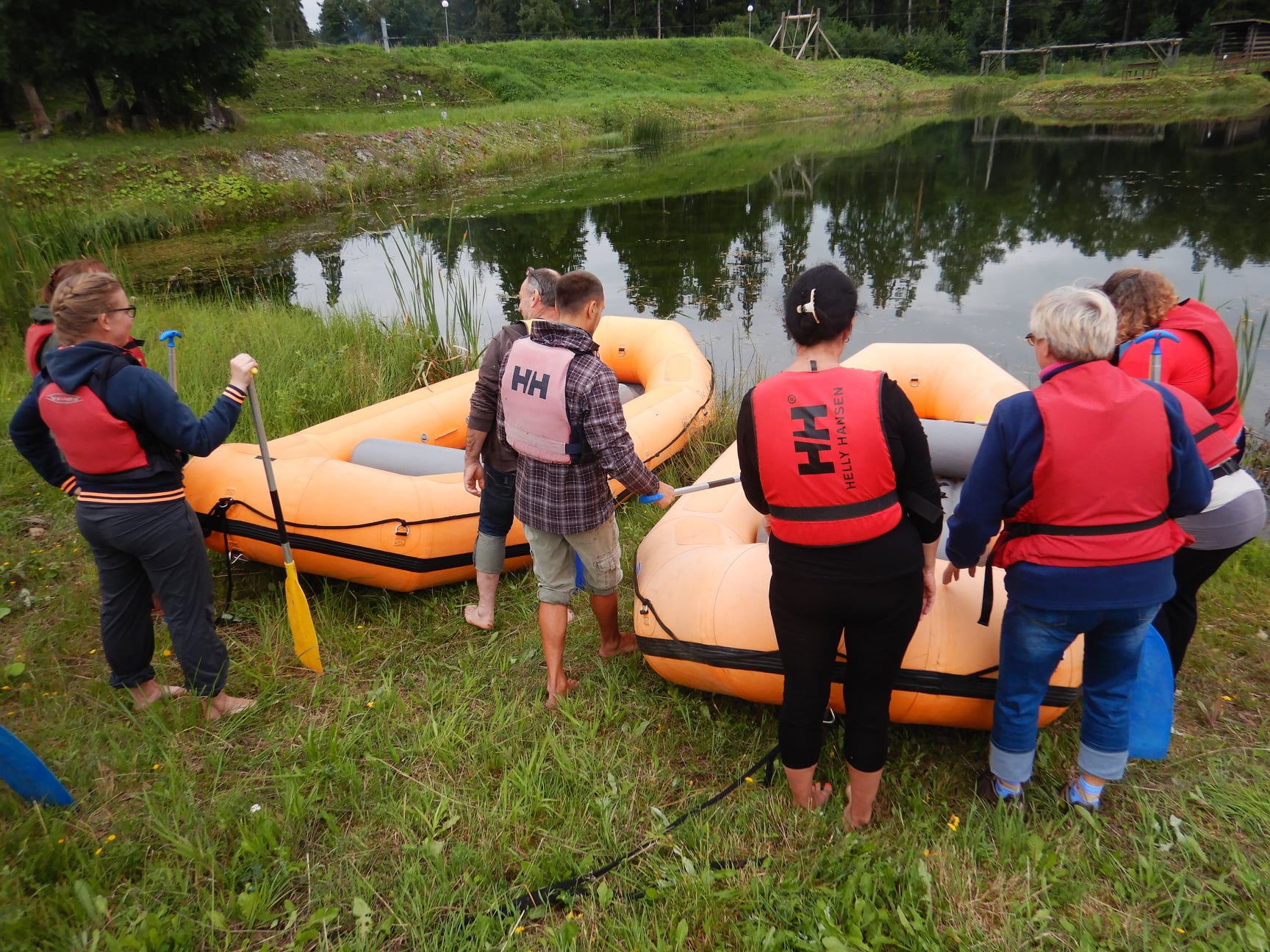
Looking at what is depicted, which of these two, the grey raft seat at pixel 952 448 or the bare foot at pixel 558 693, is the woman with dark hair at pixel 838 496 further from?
the grey raft seat at pixel 952 448

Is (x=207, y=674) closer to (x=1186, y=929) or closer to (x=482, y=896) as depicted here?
(x=482, y=896)

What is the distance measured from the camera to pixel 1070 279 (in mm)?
7602

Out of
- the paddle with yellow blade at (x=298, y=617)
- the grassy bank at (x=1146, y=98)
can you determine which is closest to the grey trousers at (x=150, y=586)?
the paddle with yellow blade at (x=298, y=617)

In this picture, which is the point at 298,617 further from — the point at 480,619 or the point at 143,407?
the point at 143,407

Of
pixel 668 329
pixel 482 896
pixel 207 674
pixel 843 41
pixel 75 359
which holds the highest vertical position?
pixel 843 41

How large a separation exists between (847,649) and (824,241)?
897 cm

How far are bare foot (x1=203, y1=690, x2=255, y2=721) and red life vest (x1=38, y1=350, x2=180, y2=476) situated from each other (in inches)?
30.1

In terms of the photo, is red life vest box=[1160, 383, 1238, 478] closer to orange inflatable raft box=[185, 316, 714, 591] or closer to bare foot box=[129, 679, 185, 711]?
orange inflatable raft box=[185, 316, 714, 591]

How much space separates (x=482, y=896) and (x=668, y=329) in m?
3.78

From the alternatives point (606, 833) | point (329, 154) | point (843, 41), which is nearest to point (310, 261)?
point (329, 154)

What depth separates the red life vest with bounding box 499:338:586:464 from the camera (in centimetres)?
216

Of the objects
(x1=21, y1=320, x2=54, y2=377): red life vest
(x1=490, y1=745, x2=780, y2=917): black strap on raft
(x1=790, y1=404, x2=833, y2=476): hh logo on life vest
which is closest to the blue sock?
(x1=490, y1=745, x2=780, y2=917): black strap on raft

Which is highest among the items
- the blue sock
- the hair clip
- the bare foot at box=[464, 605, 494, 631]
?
the hair clip

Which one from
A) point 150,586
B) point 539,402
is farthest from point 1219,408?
point 150,586
